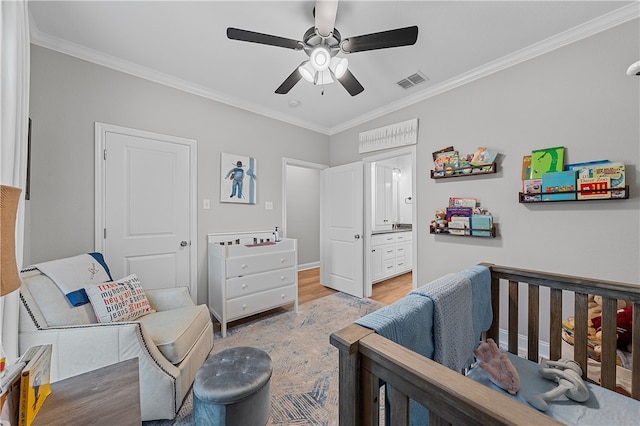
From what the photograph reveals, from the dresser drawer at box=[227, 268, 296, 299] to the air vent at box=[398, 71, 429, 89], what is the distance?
8.11 feet

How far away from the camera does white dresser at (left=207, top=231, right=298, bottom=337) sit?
254 cm

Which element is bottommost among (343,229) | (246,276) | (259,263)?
(246,276)

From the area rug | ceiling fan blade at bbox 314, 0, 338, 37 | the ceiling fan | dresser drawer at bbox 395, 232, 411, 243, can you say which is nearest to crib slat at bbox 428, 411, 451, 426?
the area rug

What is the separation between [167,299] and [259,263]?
36.5 inches

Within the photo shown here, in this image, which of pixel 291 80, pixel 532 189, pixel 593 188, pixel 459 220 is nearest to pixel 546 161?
pixel 532 189

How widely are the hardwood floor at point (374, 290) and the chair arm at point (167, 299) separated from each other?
80 centimetres

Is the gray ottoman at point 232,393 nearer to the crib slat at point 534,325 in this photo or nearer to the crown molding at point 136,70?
the crib slat at point 534,325

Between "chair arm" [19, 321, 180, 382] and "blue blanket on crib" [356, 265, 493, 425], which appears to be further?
"chair arm" [19, 321, 180, 382]

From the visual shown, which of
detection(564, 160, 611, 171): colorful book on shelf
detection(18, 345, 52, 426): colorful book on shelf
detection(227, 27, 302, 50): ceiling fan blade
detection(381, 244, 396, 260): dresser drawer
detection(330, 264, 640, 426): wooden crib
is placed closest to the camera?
detection(330, 264, 640, 426): wooden crib

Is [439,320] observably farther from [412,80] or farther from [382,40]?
[412,80]

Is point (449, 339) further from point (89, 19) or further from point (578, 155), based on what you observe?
point (89, 19)

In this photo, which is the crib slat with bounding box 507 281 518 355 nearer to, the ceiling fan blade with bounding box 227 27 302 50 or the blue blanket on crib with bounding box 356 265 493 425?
the blue blanket on crib with bounding box 356 265 493 425

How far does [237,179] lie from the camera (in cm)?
307

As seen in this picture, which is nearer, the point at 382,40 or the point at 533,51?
the point at 382,40
